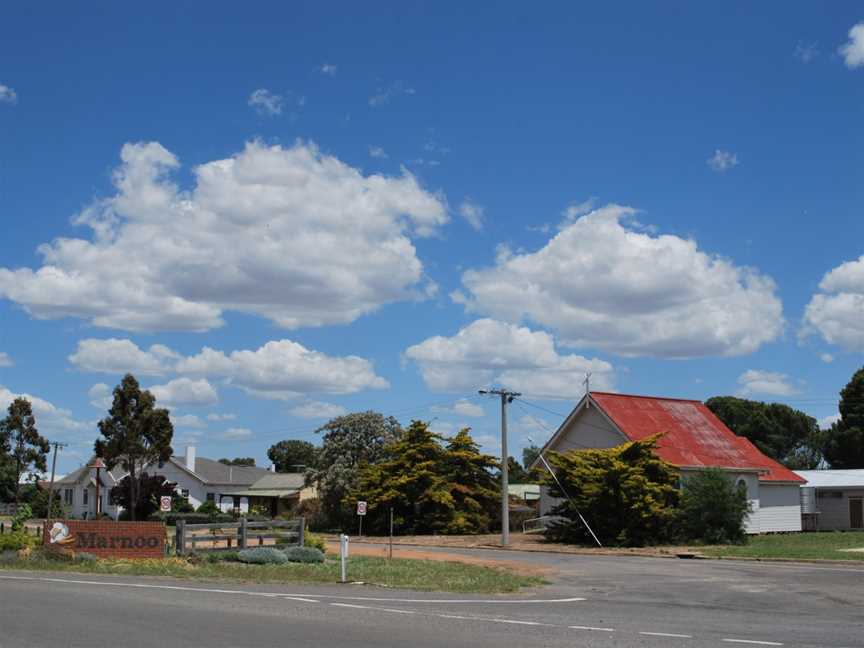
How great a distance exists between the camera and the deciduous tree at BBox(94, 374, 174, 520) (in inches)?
2103

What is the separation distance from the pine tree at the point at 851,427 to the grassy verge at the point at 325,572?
65619 mm

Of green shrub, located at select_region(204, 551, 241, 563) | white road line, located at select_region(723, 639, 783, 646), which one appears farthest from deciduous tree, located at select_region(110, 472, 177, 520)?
white road line, located at select_region(723, 639, 783, 646)

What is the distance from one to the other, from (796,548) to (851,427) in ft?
170

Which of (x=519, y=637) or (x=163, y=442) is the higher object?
(x=163, y=442)

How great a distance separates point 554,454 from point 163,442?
23.1 metres

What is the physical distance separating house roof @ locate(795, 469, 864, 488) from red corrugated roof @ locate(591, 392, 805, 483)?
645 cm

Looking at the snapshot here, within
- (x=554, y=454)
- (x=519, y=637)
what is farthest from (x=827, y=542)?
(x=519, y=637)

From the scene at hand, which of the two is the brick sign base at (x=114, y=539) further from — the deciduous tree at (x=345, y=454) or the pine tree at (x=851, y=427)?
the pine tree at (x=851, y=427)

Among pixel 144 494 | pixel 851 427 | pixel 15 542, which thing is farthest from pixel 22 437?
pixel 851 427

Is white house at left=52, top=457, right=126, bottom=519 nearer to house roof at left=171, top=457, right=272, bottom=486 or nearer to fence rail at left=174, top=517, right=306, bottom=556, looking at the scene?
house roof at left=171, top=457, right=272, bottom=486

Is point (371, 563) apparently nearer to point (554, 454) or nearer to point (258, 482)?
point (554, 454)

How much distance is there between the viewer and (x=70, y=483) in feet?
284

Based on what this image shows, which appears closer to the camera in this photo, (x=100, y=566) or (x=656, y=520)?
(x=100, y=566)

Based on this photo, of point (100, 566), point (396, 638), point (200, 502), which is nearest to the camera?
point (396, 638)
